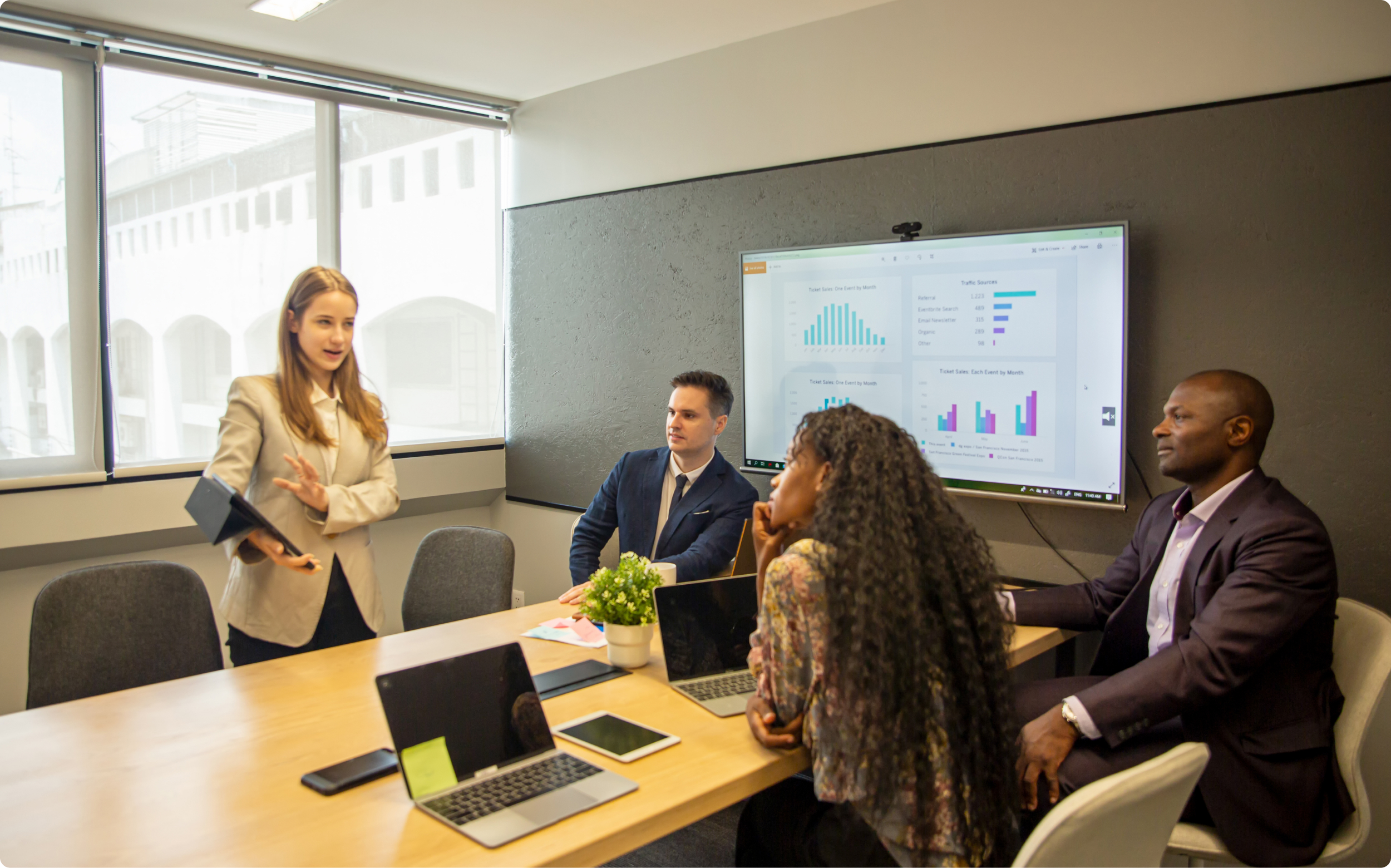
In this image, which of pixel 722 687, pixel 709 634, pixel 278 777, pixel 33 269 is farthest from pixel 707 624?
pixel 33 269

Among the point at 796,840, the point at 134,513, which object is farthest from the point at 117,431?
the point at 796,840

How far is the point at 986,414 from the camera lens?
3.09 m

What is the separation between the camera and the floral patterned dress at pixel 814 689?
5.07 feet

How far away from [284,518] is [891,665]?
173 cm

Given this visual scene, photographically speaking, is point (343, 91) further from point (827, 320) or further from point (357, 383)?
point (827, 320)

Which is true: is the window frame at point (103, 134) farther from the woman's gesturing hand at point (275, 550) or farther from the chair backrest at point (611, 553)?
the woman's gesturing hand at point (275, 550)

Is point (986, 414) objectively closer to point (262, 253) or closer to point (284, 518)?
point (284, 518)

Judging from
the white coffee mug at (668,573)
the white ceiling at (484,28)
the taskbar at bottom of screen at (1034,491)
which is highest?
the white ceiling at (484,28)

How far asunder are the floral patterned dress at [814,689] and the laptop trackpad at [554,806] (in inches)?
15.3

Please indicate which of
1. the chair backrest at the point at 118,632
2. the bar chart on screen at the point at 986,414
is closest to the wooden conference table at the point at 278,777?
the chair backrest at the point at 118,632

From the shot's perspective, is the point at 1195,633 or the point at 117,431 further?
the point at 117,431

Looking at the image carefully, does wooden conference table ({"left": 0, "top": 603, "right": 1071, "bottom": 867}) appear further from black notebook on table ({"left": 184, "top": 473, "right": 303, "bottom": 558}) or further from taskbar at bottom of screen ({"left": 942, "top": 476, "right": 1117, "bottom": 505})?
taskbar at bottom of screen ({"left": 942, "top": 476, "right": 1117, "bottom": 505})

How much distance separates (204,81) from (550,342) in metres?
1.84

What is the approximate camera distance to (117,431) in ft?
12.5
